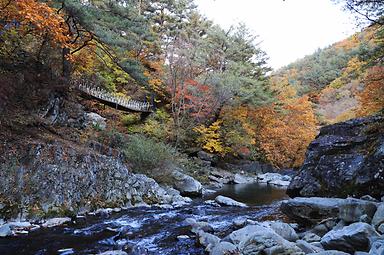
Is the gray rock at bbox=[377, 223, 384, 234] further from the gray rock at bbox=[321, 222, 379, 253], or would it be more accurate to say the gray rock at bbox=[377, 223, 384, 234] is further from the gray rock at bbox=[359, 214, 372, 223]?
the gray rock at bbox=[359, 214, 372, 223]

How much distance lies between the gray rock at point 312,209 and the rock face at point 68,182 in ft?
16.2

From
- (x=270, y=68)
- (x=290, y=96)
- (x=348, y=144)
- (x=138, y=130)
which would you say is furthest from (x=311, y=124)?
(x=348, y=144)

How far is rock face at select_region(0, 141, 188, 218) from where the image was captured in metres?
7.07

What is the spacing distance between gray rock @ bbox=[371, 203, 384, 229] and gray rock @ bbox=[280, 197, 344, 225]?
2.81ft

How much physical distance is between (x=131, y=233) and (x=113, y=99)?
11.5 meters

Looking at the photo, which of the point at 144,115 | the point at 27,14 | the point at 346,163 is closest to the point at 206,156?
the point at 144,115

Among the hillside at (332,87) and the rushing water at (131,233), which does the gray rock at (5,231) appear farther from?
the hillside at (332,87)

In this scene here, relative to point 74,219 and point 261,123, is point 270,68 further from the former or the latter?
point 74,219

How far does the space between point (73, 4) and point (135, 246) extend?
285 inches

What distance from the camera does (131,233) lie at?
6.25 metres

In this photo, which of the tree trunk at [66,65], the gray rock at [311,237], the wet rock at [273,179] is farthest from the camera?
the wet rock at [273,179]

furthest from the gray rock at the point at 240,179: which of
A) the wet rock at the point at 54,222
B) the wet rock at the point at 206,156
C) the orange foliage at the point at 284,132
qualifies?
the wet rock at the point at 54,222

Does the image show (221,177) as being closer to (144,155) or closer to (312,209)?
(144,155)

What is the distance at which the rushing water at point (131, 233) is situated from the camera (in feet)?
17.1
